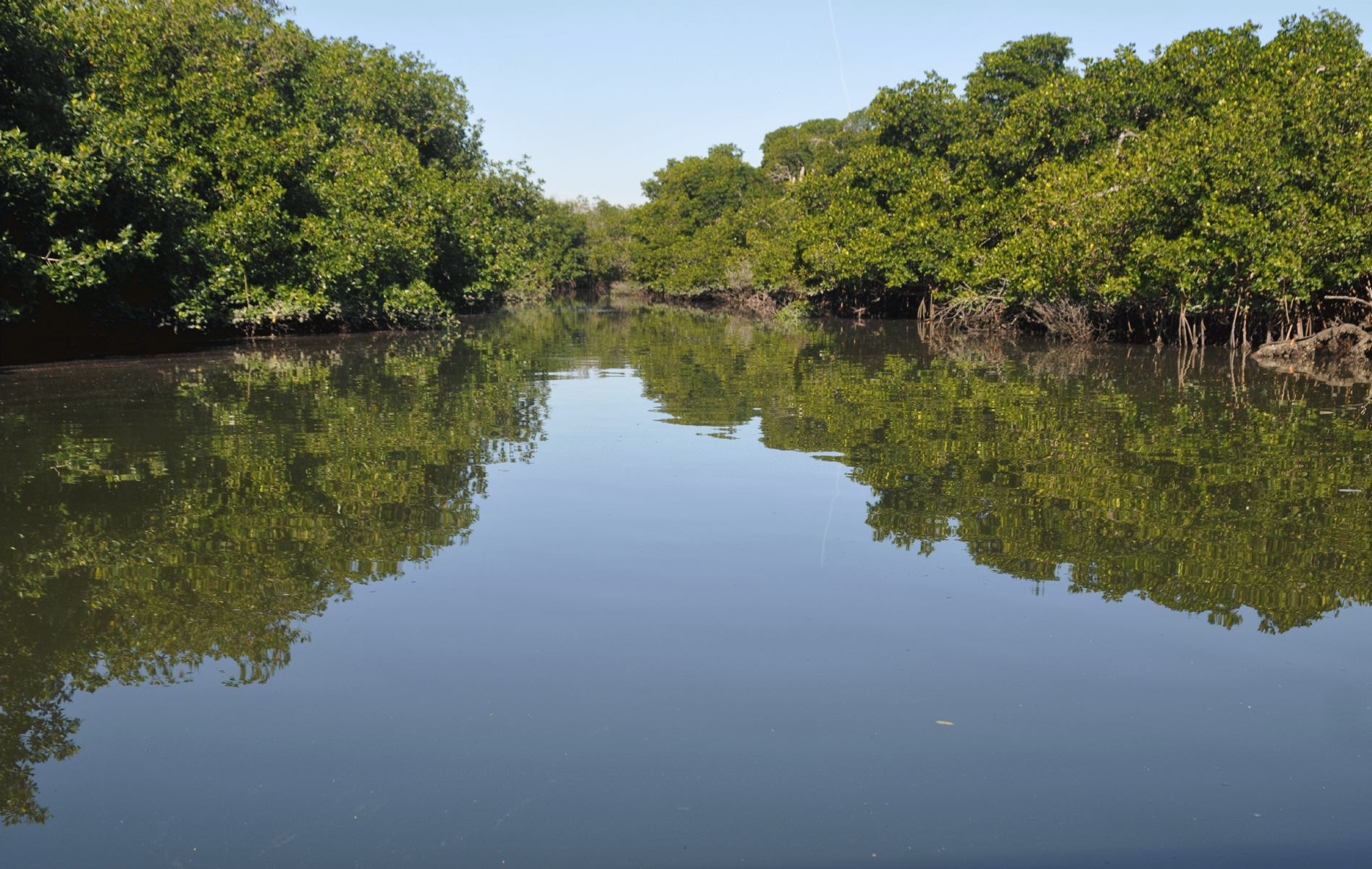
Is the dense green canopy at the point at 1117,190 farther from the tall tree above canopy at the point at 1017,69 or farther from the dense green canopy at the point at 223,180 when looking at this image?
the dense green canopy at the point at 223,180

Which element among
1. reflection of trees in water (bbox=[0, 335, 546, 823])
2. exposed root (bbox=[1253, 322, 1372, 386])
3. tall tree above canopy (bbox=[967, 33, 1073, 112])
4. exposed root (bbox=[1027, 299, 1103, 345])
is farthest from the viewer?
tall tree above canopy (bbox=[967, 33, 1073, 112])

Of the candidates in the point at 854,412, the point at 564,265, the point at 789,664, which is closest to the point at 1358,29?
the point at 854,412

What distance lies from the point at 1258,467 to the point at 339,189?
23122 mm

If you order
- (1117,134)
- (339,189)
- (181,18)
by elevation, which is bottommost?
(339,189)

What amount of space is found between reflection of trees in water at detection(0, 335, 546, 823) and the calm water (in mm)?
35

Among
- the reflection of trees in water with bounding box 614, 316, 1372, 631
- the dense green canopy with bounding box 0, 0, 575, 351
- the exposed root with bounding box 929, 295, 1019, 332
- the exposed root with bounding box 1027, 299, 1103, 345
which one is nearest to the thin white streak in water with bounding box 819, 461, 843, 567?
the reflection of trees in water with bounding box 614, 316, 1372, 631

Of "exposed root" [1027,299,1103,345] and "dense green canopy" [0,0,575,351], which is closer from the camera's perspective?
"dense green canopy" [0,0,575,351]

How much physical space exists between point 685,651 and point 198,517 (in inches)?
154

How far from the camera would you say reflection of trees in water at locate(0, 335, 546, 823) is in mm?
4324

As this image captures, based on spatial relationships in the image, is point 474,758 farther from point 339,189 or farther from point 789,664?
point 339,189

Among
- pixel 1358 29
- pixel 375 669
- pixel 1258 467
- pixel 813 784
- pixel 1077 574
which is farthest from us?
pixel 1358 29

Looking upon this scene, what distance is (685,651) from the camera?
174 inches

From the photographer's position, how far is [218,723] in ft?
12.3

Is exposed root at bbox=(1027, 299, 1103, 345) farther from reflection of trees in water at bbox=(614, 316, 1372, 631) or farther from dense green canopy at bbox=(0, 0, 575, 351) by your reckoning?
dense green canopy at bbox=(0, 0, 575, 351)
